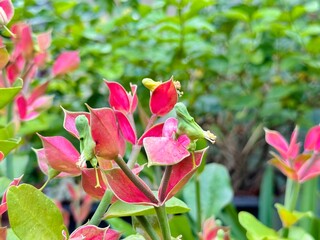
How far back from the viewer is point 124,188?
24cm

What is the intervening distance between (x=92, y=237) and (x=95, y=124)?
61 mm

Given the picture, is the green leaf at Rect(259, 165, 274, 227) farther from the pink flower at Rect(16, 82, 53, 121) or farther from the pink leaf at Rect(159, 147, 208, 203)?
the pink leaf at Rect(159, 147, 208, 203)

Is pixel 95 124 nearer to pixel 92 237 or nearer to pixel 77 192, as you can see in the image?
pixel 92 237

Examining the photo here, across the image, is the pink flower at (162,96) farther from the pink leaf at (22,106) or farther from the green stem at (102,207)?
the pink leaf at (22,106)

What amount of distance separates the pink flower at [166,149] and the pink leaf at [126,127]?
0.03 meters

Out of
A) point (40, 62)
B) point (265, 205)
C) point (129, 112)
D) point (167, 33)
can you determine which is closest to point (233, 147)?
point (265, 205)

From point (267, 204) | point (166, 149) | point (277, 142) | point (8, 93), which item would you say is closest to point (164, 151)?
point (166, 149)

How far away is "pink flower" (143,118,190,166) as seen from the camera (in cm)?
22

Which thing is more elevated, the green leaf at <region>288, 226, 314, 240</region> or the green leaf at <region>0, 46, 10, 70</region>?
the green leaf at <region>0, 46, 10, 70</region>

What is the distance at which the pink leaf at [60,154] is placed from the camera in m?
0.25

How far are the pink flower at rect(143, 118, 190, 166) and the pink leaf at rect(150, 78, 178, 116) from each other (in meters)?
0.03

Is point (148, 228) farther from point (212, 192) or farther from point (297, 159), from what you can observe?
point (212, 192)

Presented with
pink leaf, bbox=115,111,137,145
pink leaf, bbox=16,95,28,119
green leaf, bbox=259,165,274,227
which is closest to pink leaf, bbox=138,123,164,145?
pink leaf, bbox=115,111,137,145

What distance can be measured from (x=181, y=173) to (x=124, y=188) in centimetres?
3
